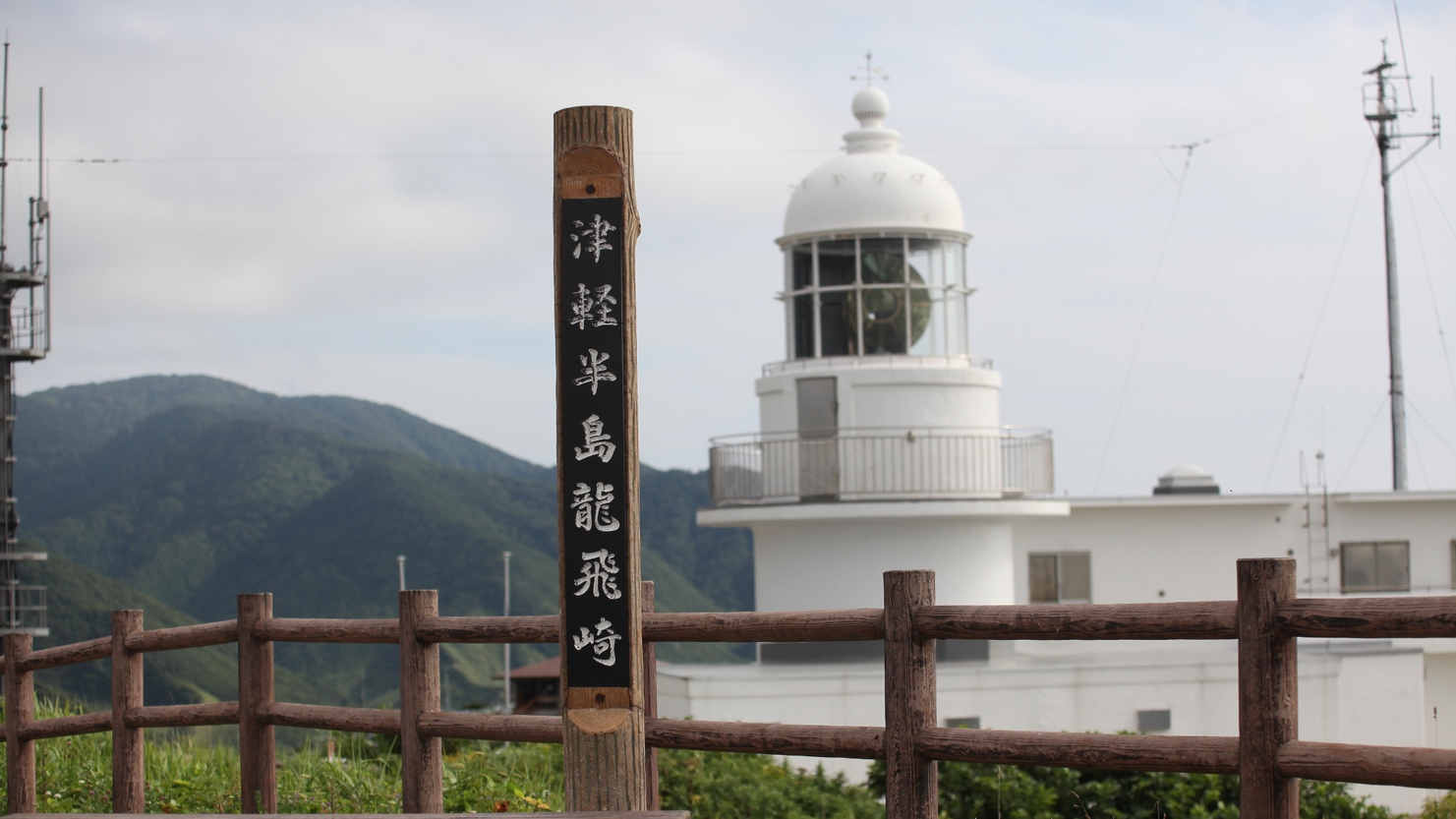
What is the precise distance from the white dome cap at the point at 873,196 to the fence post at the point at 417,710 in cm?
1098

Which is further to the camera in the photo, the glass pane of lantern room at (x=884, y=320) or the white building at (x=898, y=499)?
the glass pane of lantern room at (x=884, y=320)

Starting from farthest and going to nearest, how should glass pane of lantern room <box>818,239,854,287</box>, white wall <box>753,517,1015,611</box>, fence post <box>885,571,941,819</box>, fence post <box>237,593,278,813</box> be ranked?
glass pane of lantern room <box>818,239,854,287</box>
white wall <box>753,517,1015,611</box>
fence post <box>237,593,278,813</box>
fence post <box>885,571,941,819</box>

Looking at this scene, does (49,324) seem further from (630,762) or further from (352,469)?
(352,469)

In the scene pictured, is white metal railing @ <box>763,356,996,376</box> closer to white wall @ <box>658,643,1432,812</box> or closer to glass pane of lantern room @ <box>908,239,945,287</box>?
glass pane of lantern room @ <box>908,239,945,287</box>

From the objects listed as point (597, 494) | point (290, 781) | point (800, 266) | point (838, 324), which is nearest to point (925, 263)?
point (838, 324)

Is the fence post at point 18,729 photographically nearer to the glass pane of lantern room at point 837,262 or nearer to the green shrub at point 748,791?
the green shrub at point 748,791

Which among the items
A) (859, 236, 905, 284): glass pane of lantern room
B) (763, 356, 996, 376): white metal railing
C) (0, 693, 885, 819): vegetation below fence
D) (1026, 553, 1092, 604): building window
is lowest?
(0, 693, 885, 819): vegetation below fence

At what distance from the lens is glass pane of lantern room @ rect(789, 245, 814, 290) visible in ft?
58.5

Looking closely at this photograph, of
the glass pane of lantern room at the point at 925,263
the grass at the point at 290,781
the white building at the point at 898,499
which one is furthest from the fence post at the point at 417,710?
the glass pane of lantern room at the point at 925,263

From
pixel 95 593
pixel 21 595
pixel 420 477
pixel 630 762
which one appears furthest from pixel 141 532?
pixel 630 762

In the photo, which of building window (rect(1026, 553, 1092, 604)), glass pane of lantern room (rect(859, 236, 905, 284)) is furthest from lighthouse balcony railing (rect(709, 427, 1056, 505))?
building window (rect(1026, 553, 1092, 604))

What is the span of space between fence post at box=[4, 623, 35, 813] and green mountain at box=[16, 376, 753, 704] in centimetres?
9515

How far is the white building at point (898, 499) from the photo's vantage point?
1692 centimetres

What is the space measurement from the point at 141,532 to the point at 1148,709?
13921cm
